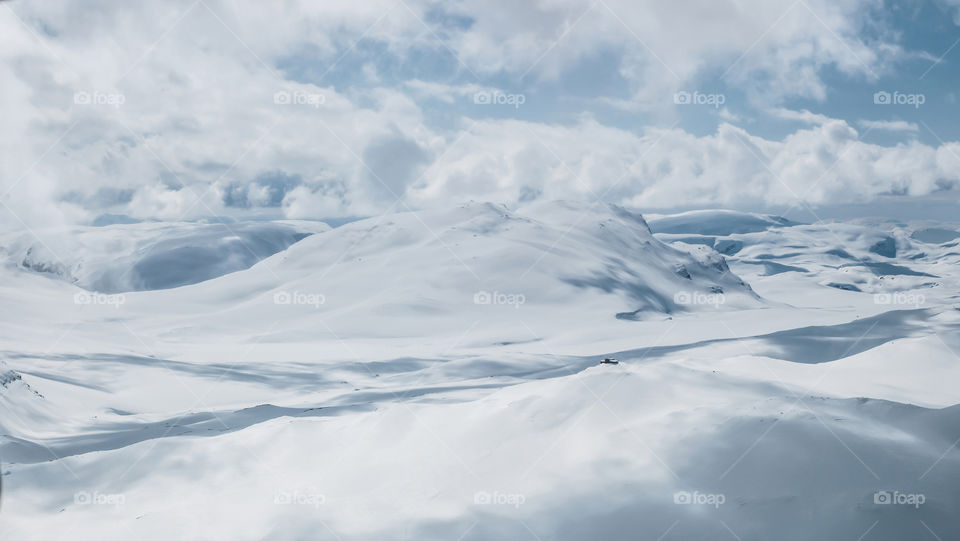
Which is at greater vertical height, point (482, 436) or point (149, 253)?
point (149, 253)

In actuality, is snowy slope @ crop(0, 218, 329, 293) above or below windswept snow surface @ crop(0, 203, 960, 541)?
above

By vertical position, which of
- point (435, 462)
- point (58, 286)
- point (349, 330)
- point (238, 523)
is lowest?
point (238, 523)

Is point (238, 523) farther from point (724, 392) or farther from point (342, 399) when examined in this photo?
point (342, 399)

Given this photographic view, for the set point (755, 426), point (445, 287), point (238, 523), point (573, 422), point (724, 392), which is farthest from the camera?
point (445, 287)

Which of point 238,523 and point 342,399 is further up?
point 342,399

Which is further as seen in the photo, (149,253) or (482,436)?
(149,253)

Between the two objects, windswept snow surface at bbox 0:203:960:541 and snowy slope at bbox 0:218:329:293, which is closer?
windswept snow surface at bbox 0:203:960:541

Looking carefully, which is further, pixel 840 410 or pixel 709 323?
pixel 709 323

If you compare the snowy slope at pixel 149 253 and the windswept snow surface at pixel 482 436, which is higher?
the snowy slope at pixel 149 253

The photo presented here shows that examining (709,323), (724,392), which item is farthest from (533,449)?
(709,323)

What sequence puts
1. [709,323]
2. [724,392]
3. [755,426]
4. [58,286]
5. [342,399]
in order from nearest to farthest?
1. [755,426]
2. [724,392]
3. [342,399]
4. [709,323]
5. [58,286]

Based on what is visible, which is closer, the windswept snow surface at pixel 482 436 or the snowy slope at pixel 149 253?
the windswept snow surface at pixel 482 436
